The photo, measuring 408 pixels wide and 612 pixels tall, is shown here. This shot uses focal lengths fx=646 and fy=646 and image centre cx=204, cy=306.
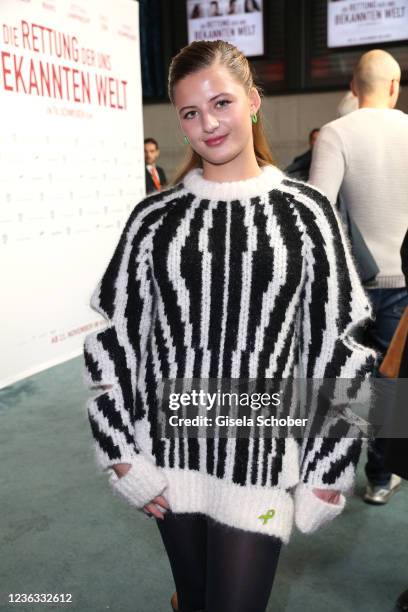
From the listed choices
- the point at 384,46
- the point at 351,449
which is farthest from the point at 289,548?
the point at 384,46

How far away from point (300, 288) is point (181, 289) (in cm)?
24

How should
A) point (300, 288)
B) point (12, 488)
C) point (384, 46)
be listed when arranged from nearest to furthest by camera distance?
point (300, 288), point (12, 488), point (384, 46)

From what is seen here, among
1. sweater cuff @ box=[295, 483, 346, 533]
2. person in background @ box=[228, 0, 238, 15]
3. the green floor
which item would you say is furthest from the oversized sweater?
person in background @ box=[228, 0, 238, 15]

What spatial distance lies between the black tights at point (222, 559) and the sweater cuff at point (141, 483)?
8 centimetres

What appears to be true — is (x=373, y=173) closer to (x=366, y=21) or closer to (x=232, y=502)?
(x=232, y=502)

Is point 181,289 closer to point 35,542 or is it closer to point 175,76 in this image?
point 175,76

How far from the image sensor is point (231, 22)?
9047 mm

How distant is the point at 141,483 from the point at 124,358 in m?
0.26

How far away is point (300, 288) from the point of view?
1318mm

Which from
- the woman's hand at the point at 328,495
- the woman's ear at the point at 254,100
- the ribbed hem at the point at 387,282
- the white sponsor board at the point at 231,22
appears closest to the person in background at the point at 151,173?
the white sponsor board at the point at 231,22

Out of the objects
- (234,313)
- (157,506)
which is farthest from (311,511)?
(234,313)

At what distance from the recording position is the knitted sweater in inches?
51.3

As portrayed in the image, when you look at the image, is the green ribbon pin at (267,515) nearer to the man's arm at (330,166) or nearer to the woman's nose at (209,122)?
the woman's nose at (209,122)

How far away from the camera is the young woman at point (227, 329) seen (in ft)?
4.26
